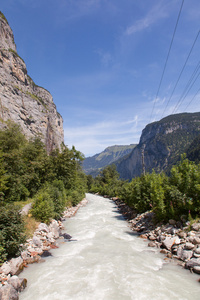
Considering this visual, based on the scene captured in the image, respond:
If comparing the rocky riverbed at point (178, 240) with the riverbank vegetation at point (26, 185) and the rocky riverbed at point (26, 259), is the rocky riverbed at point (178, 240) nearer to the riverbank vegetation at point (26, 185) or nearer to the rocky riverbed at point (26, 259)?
the rocky riverbed at point (26, 259)

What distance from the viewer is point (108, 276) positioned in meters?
8.42

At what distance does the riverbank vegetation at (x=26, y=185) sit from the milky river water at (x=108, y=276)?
7.20 ft

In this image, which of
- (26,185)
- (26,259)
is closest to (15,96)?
(26,185)

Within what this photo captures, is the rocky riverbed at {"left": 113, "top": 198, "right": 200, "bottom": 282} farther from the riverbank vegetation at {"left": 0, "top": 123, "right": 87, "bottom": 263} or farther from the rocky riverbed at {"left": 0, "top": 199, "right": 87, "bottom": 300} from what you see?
the riverbank vegetation at {"left": 0, "top": 123, "right": 87, "bottom": 263}

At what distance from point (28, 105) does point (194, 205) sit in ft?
291

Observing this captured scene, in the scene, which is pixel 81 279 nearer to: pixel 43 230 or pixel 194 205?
pixel 43 230

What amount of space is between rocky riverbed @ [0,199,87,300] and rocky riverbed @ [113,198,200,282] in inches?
291

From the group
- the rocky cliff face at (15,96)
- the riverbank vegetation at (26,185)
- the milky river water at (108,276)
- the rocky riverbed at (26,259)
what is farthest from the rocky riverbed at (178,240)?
the rocky cliff face at (15,96)

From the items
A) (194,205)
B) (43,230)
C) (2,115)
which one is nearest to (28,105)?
(2,115)

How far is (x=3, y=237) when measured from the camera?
28.1 ft

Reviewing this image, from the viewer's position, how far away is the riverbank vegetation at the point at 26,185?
30.8 ft

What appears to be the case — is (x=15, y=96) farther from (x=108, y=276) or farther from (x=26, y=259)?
(x=108, y=276)

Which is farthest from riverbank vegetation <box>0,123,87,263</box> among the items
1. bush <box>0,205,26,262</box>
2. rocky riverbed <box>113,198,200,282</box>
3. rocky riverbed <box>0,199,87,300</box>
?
rocky riverbed <box>113,198,200,282</box>

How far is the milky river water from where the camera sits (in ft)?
23.1
